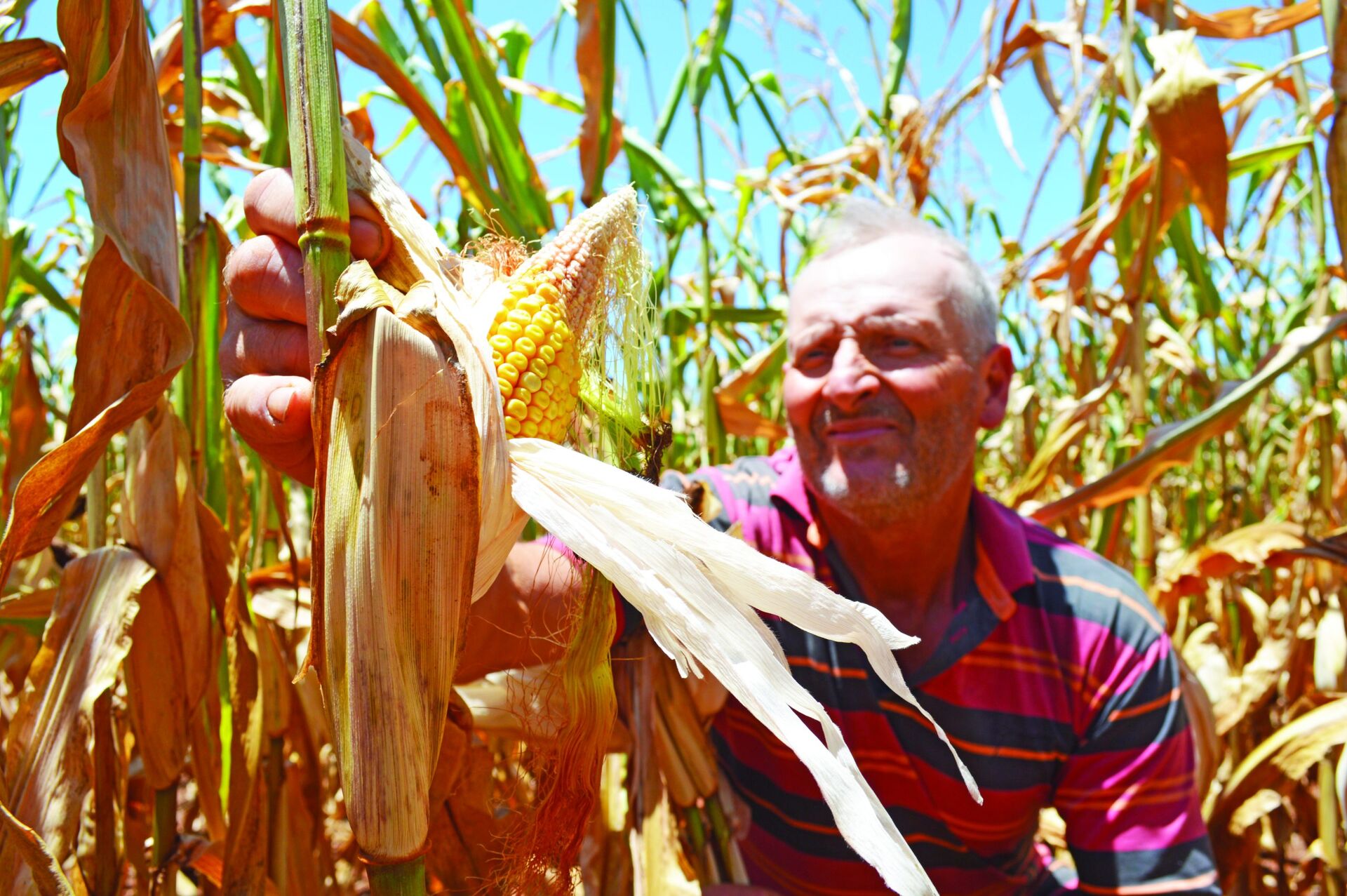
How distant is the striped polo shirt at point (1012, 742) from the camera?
1289 millimetres

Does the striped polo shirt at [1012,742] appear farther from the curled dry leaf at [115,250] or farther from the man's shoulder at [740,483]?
the curled dry leaf at [115,250]

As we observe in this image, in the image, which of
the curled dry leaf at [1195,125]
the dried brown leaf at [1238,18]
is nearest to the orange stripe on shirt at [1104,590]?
the curled dry leaf at [1195,125]

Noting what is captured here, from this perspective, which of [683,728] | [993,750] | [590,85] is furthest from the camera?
[993,750]

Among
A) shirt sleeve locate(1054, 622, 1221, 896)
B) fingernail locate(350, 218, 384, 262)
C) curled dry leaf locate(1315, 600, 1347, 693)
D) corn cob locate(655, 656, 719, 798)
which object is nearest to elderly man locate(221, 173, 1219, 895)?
shirt sleeve locate(1054, 622, 1221, 896)

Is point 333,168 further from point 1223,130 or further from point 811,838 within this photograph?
point 811,838

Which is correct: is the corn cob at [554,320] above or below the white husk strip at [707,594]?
above

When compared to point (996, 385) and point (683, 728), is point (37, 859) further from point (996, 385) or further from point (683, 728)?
point (996, 385)

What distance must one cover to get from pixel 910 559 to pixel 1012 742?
311mm

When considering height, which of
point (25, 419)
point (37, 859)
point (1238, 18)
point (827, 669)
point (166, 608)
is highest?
point (1238, 18)

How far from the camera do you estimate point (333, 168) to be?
0.44m

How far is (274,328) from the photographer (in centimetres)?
60

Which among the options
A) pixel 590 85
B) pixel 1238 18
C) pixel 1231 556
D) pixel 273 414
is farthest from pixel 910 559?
pixel 273 414

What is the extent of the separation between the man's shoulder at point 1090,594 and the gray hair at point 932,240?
0.36 metres

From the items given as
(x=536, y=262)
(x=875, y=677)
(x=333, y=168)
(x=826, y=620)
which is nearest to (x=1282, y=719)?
(x=875, y=677)
